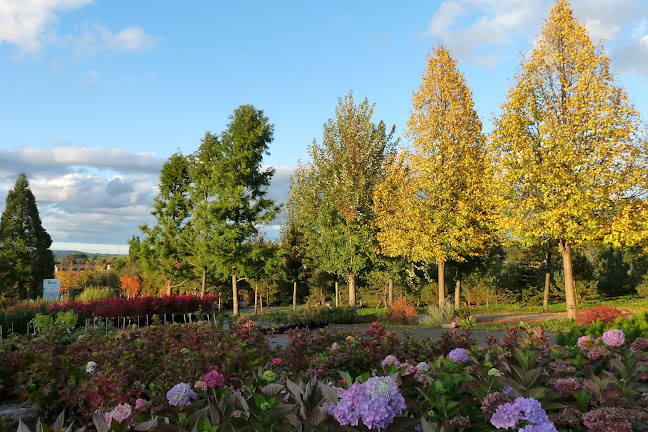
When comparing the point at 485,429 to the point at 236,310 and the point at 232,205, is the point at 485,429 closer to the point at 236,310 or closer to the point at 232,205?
the point at 232,205

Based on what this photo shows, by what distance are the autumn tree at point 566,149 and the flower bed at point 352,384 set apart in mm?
11369

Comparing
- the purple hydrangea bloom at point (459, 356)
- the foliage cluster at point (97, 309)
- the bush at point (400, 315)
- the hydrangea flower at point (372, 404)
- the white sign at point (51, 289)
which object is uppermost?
the hydrangea flower at point (372, 404)

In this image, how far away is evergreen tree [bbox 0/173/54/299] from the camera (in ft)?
95.7

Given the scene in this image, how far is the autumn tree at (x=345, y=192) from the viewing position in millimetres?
21141

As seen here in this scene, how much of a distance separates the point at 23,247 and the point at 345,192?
71.9 ft

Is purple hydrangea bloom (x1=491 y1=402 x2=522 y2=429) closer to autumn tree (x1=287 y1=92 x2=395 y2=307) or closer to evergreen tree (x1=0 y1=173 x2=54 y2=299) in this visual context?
autumn tree (x1=287 y1=92 x2=395 y2=307)

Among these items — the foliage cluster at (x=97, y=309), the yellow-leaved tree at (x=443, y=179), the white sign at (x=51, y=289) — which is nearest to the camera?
the foliage cluster at (x=97, y=309)

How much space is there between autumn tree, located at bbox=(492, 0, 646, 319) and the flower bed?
11369 mm

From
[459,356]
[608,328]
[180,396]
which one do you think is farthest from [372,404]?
[608,328]

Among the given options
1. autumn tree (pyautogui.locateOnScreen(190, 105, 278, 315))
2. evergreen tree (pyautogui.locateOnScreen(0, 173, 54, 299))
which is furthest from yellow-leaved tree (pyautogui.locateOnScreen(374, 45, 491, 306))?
evergreen tree (pyautogui.locateOnScreen(0, 173, 54, 299))

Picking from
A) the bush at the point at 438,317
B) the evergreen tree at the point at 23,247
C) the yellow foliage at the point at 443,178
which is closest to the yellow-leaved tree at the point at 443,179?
the yellow foliage at the point at 443,178

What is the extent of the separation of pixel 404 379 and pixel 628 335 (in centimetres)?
439

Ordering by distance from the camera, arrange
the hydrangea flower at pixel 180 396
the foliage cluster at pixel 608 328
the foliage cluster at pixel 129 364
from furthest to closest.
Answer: the foliage cluster at pixel 608 328
the foliage cluster at pixel 129 364
the hydrangea flower at pixel 180 396

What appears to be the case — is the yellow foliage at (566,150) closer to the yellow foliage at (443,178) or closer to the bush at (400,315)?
the yellow foliage at (443,178)
